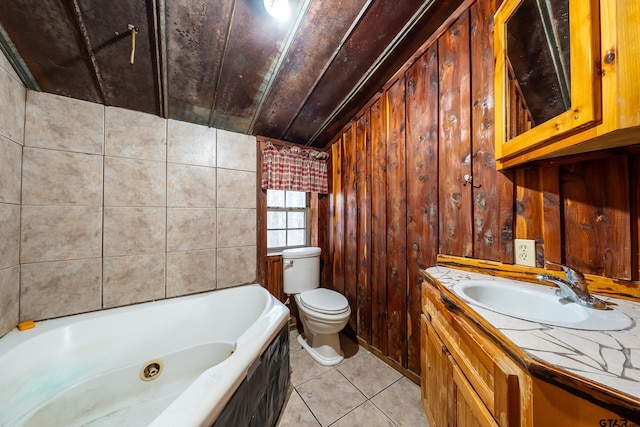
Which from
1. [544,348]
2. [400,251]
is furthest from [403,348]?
[544,348]

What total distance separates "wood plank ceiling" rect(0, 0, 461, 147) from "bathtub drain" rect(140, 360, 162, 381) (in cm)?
169

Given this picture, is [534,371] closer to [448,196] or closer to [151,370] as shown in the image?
[448,196]

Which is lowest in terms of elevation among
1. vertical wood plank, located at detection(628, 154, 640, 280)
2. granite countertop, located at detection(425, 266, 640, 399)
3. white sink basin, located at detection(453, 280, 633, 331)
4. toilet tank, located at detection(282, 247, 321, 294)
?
toilet tank, located at detection(282, 247, 321, 294)

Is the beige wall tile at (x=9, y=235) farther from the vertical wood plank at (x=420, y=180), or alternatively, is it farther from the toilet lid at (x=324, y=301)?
the vertical wood plank at (x=420, y=180)

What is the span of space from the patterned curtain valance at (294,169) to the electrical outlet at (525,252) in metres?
1.61

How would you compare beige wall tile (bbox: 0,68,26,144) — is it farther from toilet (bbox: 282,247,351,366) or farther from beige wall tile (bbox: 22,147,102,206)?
toilet (bbox: 282,247,351,366)

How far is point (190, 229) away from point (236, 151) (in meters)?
0.77

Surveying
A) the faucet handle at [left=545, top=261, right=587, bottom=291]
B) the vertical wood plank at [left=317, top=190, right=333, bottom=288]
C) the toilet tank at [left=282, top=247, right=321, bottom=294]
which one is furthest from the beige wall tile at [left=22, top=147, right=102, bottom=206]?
the faucet handle at [left=545, top=261, right=587, bottom=291]

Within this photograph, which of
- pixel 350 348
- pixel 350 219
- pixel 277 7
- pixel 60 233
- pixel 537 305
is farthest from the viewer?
pixel 350 219

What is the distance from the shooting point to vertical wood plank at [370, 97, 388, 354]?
162 centimetres

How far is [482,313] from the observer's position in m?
0.63

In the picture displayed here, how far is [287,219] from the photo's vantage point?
2.27 m

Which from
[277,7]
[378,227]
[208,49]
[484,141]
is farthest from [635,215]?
[208,49]

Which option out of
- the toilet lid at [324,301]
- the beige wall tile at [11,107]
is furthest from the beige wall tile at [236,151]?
the toilet lid at [324,301]
